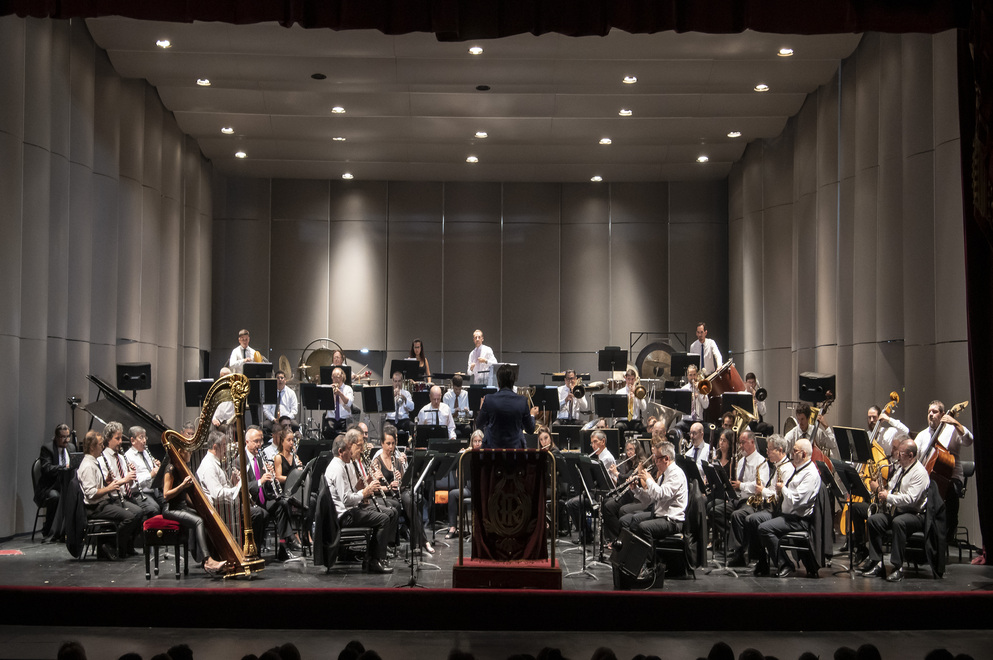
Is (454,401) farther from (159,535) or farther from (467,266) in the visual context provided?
(159,535)

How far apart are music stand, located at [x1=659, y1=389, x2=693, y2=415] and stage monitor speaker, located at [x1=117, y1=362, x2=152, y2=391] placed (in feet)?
22.4

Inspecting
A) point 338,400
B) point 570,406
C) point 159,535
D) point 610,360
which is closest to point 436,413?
point 338,400

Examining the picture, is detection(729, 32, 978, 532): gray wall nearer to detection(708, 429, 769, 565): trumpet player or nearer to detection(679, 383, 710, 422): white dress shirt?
detection(679, 383, 710, 422): white dress shirt

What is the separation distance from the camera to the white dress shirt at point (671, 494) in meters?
8.36

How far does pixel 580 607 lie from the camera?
6.72 meters

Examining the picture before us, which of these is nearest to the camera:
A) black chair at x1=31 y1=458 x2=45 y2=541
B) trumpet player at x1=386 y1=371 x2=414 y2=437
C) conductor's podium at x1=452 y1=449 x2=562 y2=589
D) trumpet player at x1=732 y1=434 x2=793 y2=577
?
conductor's podium at x1=452 y1=449 x2=562 y2=589

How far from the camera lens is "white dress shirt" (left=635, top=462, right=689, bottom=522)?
8.36m

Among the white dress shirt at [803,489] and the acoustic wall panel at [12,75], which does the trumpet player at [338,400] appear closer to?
the acoustic wall panel at [12,75]

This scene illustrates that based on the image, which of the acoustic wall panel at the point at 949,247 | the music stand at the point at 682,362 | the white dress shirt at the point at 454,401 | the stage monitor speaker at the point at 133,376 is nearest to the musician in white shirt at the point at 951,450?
the acoustic wall panel at the point at 949,247

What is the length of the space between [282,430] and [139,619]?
149 inches

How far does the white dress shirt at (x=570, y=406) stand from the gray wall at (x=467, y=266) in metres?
3.60

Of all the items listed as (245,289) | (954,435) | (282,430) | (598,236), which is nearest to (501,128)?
(598,236)

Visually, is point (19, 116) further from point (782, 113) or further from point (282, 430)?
point (782, 113)

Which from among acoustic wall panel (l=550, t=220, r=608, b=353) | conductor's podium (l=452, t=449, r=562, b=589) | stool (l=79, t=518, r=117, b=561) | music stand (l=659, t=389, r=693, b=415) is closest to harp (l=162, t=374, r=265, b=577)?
stool (l=79, t=518, r=117, b=561)
